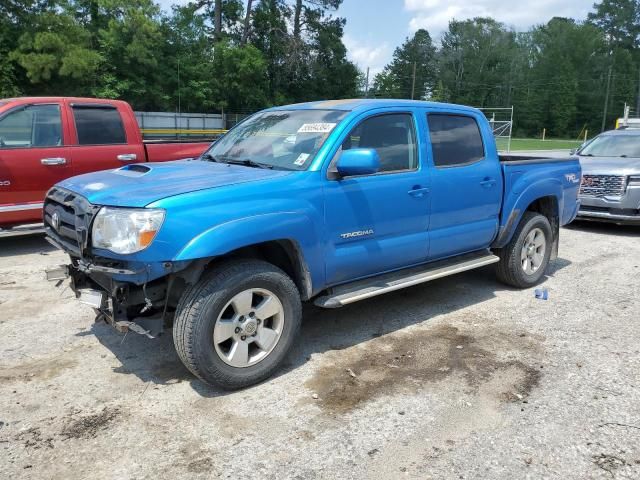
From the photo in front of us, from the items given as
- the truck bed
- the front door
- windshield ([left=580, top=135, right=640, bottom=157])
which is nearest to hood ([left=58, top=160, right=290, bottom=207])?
the front door

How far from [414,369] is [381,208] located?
4.10ft

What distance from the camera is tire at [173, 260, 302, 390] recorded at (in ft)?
11.5

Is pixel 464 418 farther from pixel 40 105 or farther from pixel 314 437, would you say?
pixel 40 105

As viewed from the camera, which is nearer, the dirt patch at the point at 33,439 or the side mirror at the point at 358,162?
the dirt patch at the point at 33,439

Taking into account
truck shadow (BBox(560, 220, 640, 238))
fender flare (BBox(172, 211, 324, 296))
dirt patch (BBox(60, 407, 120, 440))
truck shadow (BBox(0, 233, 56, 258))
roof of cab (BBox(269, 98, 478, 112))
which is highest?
roof of cab (BBox(269, 98, 478, 112))

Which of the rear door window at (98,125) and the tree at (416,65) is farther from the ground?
the tree at (416,65)

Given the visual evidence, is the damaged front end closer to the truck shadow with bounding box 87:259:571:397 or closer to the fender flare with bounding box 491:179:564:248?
the truck shadow with bounding box 87:259:571:397

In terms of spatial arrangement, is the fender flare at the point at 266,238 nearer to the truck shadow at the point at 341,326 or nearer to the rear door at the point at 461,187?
the truck shadow at the point at 341,326

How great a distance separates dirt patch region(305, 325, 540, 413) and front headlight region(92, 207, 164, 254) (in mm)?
1500

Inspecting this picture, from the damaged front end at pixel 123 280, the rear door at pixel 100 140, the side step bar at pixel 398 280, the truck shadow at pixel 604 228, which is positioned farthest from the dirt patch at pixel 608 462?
the truck shadow at pixel 604 228

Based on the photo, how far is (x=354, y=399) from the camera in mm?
3699

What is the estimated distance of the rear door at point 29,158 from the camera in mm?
7062

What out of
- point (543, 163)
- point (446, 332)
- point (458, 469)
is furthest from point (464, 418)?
point (543, 163)

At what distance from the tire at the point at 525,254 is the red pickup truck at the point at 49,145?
17.1ft
